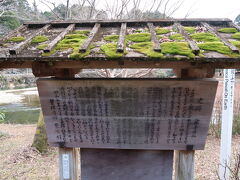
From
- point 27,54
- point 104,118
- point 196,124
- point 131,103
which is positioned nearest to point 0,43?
point 27,54

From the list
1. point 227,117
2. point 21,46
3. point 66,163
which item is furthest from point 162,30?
point 227,117

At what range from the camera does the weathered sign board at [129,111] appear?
1812mm

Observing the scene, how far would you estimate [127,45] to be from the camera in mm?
1537

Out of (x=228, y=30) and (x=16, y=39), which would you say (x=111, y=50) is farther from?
(x=228, y=30)

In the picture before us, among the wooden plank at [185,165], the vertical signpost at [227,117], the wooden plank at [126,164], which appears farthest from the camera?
the vertical signpost at [227,117]

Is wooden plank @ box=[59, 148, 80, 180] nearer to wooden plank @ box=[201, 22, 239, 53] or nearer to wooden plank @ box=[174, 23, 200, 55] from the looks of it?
wooden plank @ box=[174, 23, 200, 55]

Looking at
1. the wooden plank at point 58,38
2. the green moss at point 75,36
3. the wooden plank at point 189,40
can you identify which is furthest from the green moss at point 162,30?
the wooden plank at point 58,38

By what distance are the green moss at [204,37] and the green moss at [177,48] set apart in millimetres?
216

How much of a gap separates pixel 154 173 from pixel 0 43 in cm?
206

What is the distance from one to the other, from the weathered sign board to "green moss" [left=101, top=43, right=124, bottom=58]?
412 millimetres

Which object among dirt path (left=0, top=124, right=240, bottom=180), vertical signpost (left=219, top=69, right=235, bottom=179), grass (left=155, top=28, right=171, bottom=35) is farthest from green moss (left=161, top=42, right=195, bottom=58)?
dirt path (left=0, top=124, right=240, bottom=180)

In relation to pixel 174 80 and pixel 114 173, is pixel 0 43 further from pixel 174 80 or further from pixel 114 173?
pixel 114 173

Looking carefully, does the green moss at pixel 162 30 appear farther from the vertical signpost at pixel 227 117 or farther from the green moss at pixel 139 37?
the vertical signpost at pixel 227 117

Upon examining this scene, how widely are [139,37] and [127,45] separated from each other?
16cm
